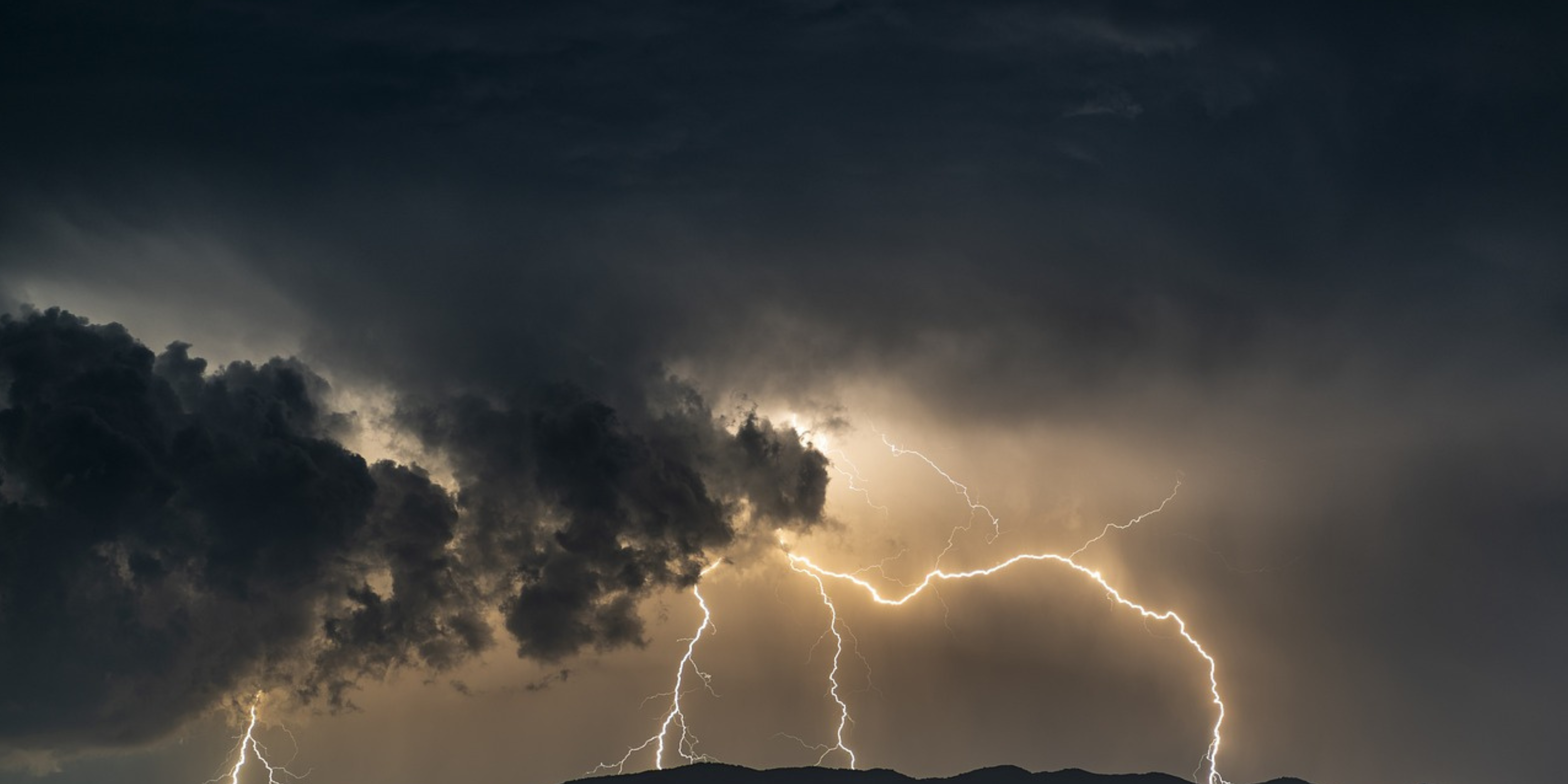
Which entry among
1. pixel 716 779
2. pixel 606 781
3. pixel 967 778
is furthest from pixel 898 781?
pixel 606 781

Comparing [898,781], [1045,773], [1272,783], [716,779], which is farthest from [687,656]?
[1272,783]

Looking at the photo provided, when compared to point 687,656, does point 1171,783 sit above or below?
below

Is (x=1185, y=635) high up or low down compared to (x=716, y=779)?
up

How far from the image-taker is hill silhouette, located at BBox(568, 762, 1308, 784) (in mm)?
101250

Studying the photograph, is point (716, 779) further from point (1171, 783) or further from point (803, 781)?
point (1171, 783)

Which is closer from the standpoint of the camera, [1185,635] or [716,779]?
[1185,635]

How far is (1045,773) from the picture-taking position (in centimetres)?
10294

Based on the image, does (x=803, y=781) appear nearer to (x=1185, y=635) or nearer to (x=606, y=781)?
(x=606, y=781)

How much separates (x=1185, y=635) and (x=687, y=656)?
31974 millimetres

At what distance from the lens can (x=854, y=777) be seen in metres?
103

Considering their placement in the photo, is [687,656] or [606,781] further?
[606,781]

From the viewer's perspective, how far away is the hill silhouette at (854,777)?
101 m

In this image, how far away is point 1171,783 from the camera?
3967 inches

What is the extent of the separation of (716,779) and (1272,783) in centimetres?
4112
